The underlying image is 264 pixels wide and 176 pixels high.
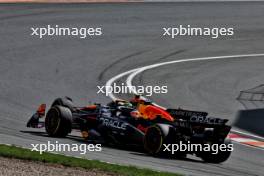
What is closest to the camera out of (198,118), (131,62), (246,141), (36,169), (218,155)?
(36,169)

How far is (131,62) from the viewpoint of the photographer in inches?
1121

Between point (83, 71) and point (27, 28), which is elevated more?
point (27, 28)

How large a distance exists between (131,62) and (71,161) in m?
14.2

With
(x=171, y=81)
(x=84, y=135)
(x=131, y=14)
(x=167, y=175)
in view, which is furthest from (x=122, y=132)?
(x=131, y=14)

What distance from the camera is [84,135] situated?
56.8 ft

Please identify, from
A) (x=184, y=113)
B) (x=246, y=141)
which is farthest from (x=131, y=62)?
(x=184, y=113)

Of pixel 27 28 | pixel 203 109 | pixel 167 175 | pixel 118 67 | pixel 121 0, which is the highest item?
pixel 121 0

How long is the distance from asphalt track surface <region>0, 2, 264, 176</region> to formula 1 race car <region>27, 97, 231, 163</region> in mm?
270

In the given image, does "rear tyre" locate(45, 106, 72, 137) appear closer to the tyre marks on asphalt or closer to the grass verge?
the grass verge

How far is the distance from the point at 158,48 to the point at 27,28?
17.2ft

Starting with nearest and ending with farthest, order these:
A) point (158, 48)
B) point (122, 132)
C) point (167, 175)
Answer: point (167, 175), point (122, 132), point (158, 48)

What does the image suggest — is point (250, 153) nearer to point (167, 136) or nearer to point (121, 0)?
point (167, 136)

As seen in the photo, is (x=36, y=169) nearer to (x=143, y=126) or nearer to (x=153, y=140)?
(x=153, y=140)

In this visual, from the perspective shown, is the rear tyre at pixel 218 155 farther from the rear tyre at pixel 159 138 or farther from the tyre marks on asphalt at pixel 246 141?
the tyre marks on asphalt at pixel 246 141
